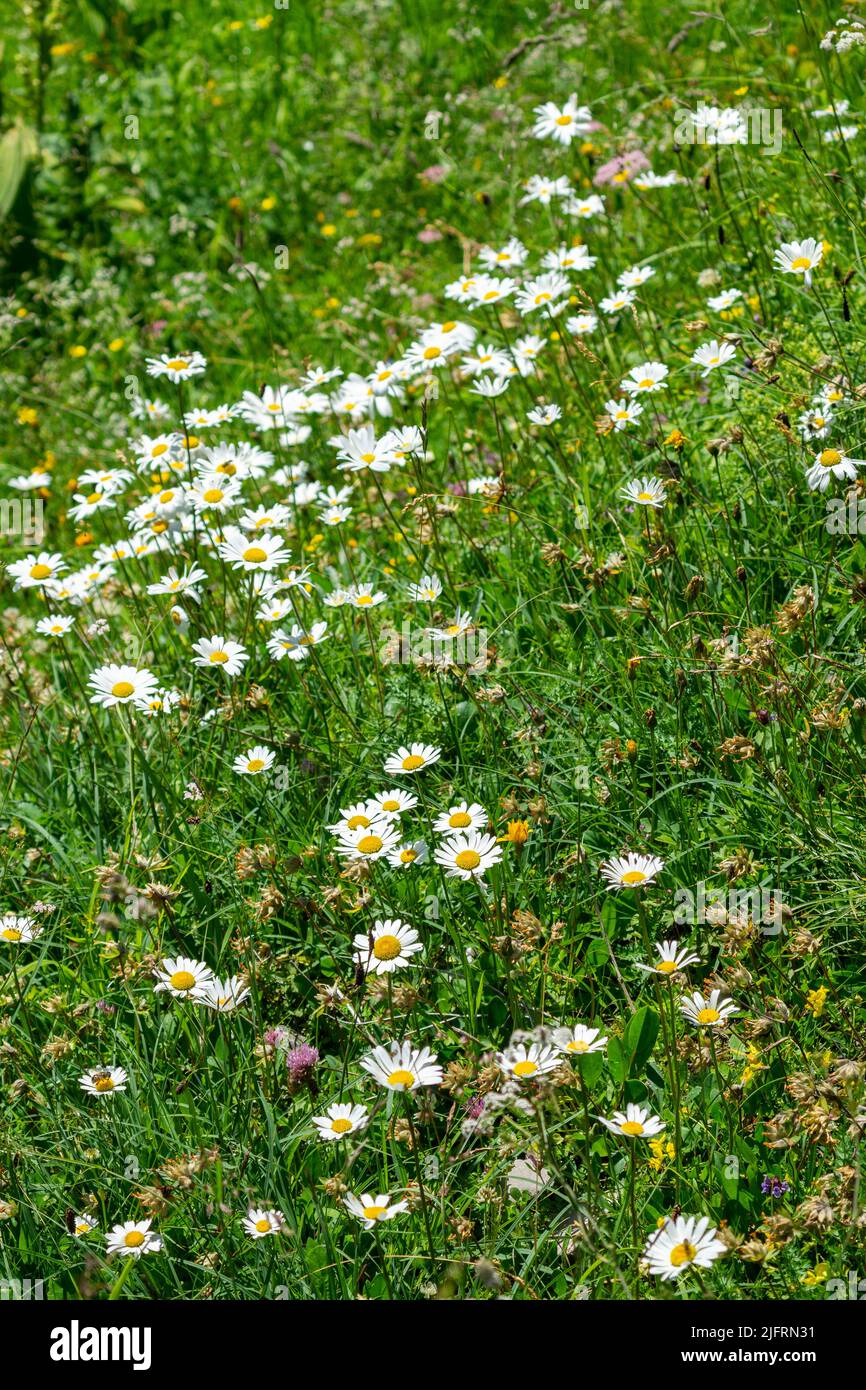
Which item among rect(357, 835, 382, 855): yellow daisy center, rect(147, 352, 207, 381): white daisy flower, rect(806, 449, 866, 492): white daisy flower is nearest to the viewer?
rect(357, 835, 382, 855): yellow daisy center

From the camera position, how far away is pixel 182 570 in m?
3.33

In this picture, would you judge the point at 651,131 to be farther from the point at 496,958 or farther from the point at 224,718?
the point at 496,958

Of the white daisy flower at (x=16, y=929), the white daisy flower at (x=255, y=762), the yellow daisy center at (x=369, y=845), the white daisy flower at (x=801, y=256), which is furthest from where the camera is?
the white daisy flower at (x=801, y=256)

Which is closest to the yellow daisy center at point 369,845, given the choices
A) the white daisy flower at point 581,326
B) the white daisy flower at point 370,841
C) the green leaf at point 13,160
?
the white daisy flower at point 370,841

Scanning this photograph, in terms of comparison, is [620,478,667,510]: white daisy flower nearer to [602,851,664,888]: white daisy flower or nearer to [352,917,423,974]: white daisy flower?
[602,851,664,888]: white daisy flower

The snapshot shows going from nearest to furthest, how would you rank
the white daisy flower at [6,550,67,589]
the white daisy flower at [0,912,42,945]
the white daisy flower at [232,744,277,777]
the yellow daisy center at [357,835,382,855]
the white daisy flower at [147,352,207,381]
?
the yellow daisy center at [357,835,382,855]
the white daisy flower at [0,912,42,945]
the white daisy flower at [232,744,277,777]
the white daisy flower at [6,550,67,589]
the white daisy flower at [147,352,207,381]

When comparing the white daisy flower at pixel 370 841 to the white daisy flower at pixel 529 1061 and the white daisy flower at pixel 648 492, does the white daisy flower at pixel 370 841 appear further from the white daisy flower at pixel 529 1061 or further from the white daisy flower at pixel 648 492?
the white daisy flower at pixel 648 492

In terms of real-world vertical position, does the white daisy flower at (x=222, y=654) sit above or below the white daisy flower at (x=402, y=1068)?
above

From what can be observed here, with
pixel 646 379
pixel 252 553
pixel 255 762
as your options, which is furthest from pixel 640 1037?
pixel 646 379

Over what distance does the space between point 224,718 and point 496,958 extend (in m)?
0.88

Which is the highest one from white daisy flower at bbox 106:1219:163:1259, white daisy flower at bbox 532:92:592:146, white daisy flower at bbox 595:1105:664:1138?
white daisy flower at bbox 532:92:592:146

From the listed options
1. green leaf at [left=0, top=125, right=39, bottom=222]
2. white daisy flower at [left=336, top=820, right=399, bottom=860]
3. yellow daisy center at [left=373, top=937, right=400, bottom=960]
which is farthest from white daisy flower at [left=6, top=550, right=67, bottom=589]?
green leaf at [left=0, top=125, right=39, bottom=222]

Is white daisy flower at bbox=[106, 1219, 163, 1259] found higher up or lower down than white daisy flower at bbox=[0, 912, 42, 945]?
lower down

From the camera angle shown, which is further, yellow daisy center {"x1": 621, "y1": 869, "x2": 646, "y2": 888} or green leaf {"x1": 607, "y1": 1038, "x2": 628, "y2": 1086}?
green leaf {"x1": 607, "y1": 1038, "x2": 628, "y2": 1086}
